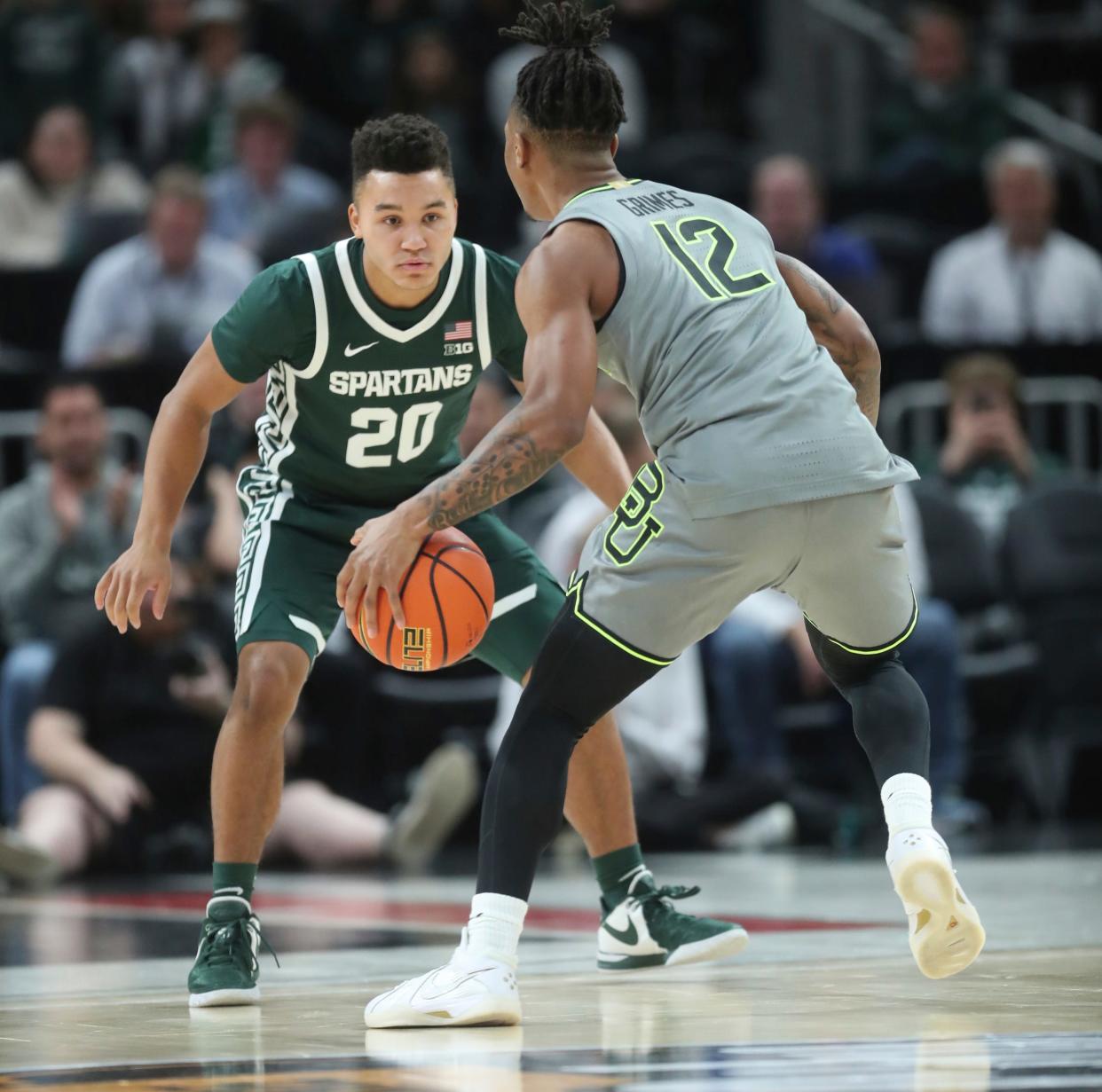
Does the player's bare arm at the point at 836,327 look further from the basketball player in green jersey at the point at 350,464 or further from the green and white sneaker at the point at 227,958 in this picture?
the green and white sneaker at the point at 227,958

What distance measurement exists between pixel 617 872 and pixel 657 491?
1397 mm

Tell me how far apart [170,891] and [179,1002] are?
11.8 ft

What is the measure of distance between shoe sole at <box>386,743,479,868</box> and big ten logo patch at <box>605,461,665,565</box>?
4853 mm

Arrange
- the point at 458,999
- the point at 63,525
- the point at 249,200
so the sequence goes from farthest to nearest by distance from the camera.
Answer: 1. the point at 249,200
2. the point at 63,525
3. the point at 458,999

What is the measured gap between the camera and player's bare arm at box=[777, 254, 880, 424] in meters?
4.88

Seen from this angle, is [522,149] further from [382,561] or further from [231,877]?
[231,877]

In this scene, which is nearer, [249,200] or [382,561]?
[382,561]

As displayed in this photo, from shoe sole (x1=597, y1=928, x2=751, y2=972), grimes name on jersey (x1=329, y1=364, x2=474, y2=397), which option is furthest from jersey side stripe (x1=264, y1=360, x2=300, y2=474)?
shoe sole (x1=597, y1=928, x2=751, y2=972)

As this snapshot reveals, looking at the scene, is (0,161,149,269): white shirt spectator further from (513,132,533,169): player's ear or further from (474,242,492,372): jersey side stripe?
(513,132,533,169): player's ear

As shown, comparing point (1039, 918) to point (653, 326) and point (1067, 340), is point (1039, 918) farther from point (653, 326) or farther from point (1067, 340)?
point (1067, 340)

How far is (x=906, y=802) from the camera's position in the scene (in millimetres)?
4438

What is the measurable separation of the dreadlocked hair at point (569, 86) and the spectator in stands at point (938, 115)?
964 cm

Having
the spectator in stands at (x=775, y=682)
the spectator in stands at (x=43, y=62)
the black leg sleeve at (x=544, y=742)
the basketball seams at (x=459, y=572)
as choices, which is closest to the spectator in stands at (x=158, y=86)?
the spectator in stands at (x=43, y=62)

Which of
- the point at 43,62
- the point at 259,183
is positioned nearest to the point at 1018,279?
the point at 259,183
